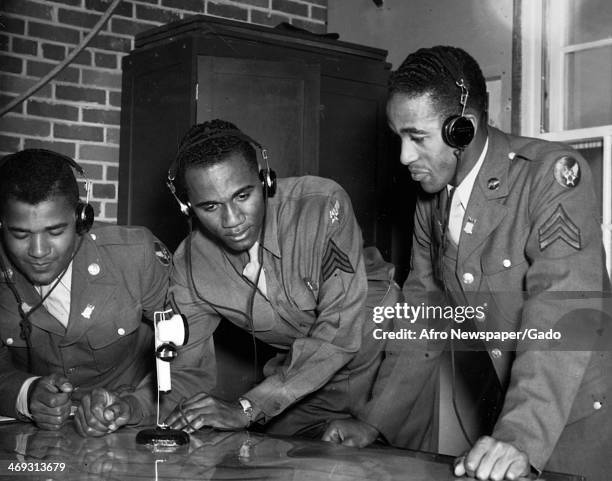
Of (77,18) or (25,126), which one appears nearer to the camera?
(25,126)

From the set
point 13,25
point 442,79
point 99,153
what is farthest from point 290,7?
point 442,79

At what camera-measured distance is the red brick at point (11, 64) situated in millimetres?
3488

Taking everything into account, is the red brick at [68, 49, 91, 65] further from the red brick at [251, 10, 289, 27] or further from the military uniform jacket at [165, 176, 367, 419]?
the military uniform jacket at [165, 176, 367, 419]

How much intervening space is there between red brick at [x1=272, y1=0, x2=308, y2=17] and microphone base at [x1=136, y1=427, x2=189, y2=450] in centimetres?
292

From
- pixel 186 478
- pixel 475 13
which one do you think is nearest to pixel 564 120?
pixel 475 13

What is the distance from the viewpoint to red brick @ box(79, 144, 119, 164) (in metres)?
3.72

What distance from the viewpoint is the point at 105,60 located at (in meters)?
3.77

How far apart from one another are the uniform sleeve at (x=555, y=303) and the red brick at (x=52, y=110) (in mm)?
2373

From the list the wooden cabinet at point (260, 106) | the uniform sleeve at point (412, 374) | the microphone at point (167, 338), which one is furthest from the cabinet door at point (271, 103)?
the microphone at point (167, 338)

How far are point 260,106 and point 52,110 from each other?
36.2 inches

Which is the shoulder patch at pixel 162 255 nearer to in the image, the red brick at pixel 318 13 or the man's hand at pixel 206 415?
the man's hand at pixel 206 415

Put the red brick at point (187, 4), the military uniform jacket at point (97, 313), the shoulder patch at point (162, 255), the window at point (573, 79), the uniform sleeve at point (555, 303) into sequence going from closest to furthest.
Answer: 1. the uniform sleeve at point (555, 303)
2. the military uniform jacket at point (97, 313)
3. the shoulder patch at point (162, 255)
4. the window at point (573, 79)
5. the red brick at point (187, 4)

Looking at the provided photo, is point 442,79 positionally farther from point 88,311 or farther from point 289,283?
point 88,311

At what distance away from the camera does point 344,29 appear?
14.5 feet
